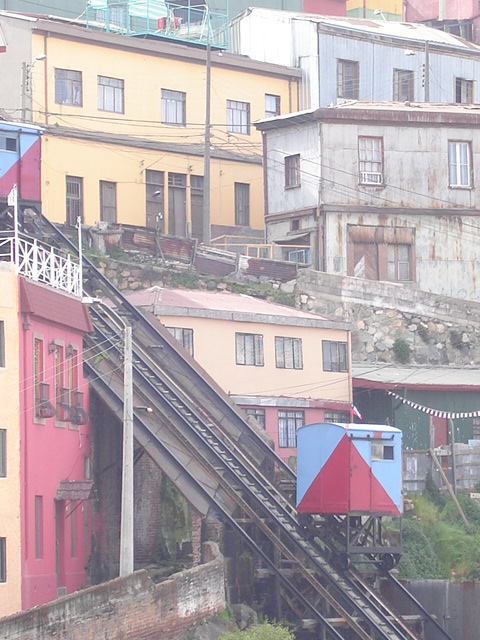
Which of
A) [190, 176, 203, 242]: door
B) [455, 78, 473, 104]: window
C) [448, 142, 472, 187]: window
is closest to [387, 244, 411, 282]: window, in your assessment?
[448, 142, 472, 187]: window

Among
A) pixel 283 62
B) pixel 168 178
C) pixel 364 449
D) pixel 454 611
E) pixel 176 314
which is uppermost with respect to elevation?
pixel 283 62

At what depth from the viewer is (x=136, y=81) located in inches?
2653

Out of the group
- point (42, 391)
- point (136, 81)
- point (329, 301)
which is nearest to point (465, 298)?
point (329, 301)

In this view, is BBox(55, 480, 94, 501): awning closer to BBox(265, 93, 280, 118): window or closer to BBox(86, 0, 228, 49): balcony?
BBox(86, 0, 228, 49): balcony

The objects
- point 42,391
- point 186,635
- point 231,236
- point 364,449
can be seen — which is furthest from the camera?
point 231,236

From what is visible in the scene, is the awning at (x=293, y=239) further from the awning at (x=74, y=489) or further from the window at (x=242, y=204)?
the awning at (x=74, y=489)

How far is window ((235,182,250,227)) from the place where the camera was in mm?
70250

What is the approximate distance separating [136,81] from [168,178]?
→ 423cm

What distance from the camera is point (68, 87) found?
6506cm

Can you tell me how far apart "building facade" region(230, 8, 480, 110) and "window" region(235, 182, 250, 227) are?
190 inches

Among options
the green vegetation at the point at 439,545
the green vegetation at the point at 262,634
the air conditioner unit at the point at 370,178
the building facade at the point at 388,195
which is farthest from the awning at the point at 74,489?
the air conditioner unit at the point at 370,178

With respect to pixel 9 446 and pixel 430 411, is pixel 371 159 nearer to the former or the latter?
pixel 430 411

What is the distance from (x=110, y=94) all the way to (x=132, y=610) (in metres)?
36.2

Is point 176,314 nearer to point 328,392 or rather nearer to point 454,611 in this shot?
point 328,392
